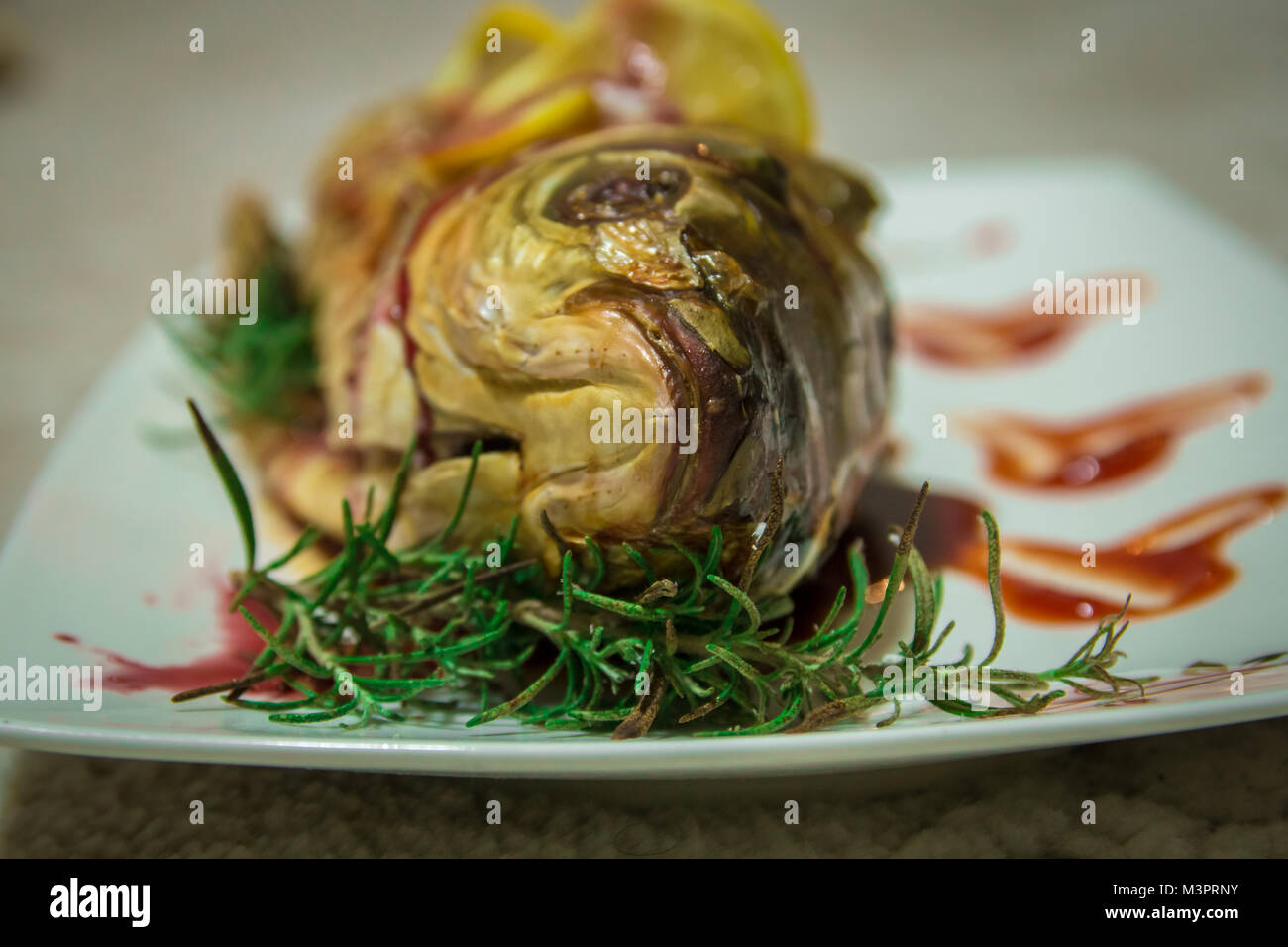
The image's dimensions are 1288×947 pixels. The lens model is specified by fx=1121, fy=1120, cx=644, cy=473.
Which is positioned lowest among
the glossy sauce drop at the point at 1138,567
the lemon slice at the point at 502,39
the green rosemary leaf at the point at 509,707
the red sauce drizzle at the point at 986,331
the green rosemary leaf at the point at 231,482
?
the green rosemary leaf at the point at 509,707

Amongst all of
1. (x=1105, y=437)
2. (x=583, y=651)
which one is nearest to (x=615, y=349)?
(x=583, y=651)

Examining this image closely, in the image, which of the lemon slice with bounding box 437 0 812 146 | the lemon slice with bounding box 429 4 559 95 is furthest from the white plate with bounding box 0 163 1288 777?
the lemon slice with bounding box 429 4 559 95

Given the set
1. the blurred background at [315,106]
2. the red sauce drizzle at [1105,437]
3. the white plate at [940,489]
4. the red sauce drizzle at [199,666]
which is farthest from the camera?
the blurred background at [315,106]

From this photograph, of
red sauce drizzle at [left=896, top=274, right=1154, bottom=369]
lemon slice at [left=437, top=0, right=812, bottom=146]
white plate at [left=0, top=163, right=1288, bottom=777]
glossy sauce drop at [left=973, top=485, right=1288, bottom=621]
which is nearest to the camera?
white plate at [left=0, top=163, right=1288, bottom=777]

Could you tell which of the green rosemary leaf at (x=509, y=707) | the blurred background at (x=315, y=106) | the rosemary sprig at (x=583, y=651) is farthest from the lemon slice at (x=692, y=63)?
the blurred background at (x=315, y=106)

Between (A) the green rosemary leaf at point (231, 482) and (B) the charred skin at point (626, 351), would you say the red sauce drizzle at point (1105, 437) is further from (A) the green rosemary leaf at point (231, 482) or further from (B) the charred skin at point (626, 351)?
(A) the green rosemary leaf at point (231, 482)

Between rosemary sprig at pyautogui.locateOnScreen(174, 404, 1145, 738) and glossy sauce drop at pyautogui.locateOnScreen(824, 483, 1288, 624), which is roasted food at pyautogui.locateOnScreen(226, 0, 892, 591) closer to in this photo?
rosemary sprig at pyautogui.locateOnScreen(174, 404, 1145, 738)
